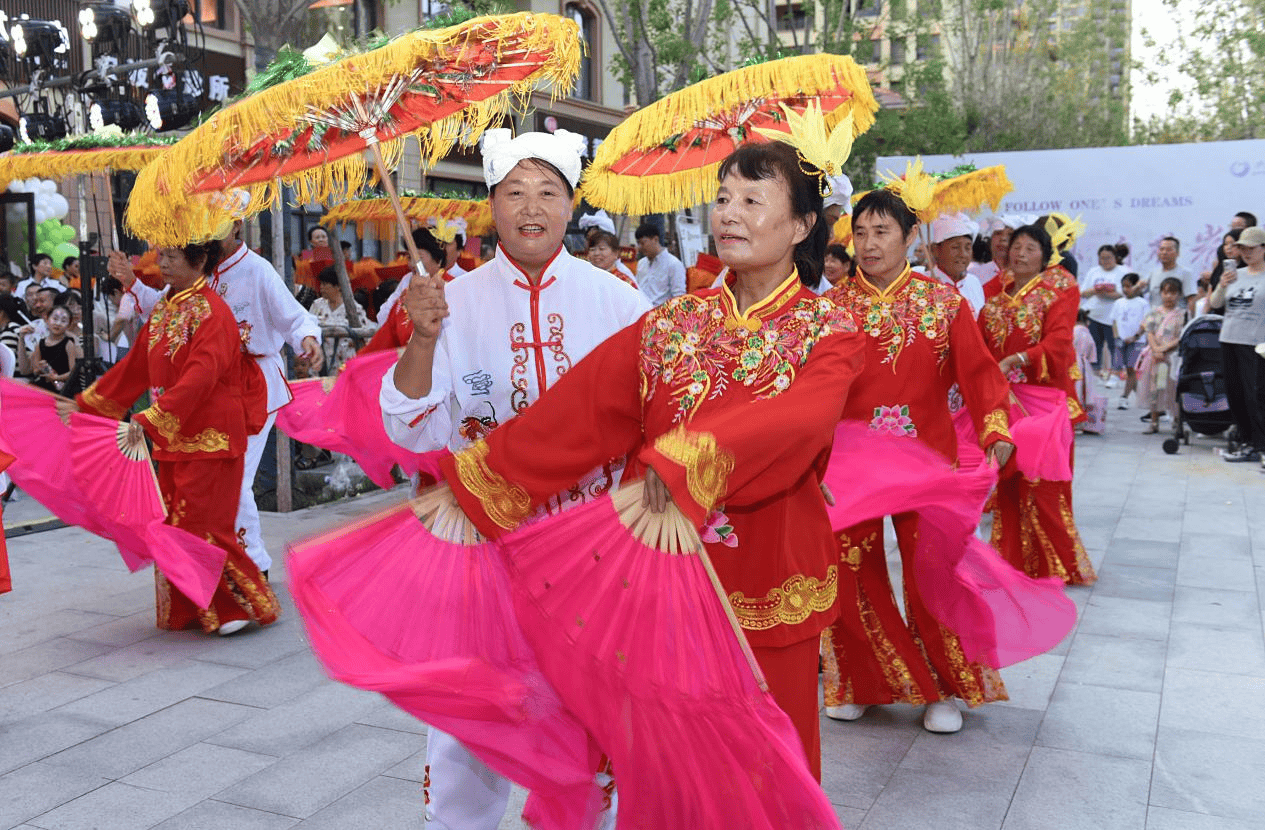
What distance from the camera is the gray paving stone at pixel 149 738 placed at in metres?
3.97

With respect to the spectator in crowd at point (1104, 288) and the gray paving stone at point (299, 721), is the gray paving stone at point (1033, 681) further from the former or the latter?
the spectator in crowd at point (1104, 288)

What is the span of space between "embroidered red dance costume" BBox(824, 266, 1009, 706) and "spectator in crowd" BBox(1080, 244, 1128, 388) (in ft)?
40.8

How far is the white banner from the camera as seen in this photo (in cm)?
1684

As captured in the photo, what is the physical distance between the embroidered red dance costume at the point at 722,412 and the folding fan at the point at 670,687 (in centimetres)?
19

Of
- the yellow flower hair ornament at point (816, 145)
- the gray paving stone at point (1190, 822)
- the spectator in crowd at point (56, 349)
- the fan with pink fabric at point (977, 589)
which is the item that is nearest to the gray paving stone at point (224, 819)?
the fan with pink fabric at point (977, 589)

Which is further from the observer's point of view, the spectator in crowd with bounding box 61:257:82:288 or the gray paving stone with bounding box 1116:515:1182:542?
the spectator in crowd with bounding box 61:257:82:288

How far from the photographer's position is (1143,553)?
7.17 m

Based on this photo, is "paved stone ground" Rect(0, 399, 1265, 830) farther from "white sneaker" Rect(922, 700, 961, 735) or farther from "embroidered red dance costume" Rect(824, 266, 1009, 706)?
"embroidered red dance costume" Rect(824, 266, 1009, 706)

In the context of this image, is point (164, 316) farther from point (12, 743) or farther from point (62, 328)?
point (62, 328)

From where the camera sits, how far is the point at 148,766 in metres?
3.95

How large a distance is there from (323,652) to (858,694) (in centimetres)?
249

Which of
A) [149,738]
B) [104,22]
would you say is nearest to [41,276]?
[104,22]

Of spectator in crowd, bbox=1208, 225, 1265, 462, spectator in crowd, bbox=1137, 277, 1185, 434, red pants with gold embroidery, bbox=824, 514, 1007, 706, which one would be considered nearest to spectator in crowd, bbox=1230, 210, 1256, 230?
spectator in crowd, bbox=1137, 277, 1185, 434

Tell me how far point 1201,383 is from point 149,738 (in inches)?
380
